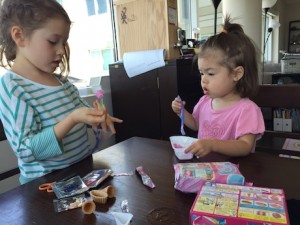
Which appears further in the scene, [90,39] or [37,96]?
[90,39]

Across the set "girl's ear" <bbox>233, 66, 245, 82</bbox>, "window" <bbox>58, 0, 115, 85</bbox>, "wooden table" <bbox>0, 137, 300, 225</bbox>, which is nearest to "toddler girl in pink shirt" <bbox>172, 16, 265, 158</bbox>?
"girl's ear" <bbox>233, 66, 245, 82</bbox>

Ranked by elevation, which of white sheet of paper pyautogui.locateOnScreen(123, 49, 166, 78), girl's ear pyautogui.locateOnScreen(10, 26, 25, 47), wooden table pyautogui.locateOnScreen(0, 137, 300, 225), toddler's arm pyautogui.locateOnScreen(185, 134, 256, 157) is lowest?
wooden table pyautogui.locateOnScreen(0, 137, 300, 225)

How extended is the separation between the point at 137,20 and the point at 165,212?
163cm

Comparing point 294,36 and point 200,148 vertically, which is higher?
point 294,36

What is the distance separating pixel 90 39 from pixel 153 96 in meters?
0.91

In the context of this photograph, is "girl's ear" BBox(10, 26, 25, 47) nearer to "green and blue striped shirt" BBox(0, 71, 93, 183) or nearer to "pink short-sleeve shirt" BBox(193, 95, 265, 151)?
"green and blue striped shirt" BBox(0, 71, 93, 183)

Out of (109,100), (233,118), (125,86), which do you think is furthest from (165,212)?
(109,100)

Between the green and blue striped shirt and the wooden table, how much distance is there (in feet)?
0.24

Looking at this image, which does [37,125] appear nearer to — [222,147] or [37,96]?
[37,96]

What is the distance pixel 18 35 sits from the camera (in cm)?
80

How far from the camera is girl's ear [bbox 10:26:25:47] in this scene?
2.61ft

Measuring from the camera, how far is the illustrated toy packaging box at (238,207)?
0.39m

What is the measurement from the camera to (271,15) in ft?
21.7

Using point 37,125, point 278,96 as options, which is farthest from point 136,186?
point 278,96
